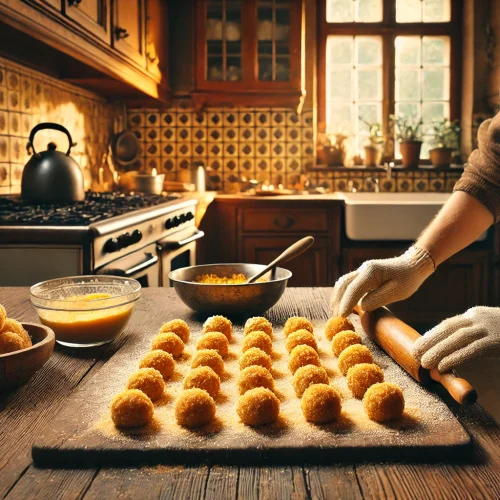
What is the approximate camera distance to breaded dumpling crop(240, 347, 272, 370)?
83 centimetres

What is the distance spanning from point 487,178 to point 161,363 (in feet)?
3.18

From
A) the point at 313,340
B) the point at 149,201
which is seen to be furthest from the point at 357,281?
the point at 149,201

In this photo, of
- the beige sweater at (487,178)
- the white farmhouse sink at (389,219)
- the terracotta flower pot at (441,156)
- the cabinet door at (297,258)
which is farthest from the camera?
the terracotta flower pot at (441,156)

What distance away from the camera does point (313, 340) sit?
0.93 m

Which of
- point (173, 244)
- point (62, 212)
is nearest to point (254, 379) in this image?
point (62, 212)


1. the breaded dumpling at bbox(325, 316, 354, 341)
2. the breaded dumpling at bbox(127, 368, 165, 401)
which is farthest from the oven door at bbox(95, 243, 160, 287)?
the breaded dumpling at bbox(127, 368, 165, 401)

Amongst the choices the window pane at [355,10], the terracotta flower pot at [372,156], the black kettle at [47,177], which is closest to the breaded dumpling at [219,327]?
the black kettle at [47,177]

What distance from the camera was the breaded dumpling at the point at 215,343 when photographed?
2.95ft

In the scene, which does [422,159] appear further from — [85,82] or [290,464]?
[290,464]

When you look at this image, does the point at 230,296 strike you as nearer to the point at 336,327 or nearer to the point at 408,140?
the point at 336,327

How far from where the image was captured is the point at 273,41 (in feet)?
12.9

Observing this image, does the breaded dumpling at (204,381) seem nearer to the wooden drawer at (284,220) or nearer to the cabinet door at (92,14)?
the cabinet door at (92,14)

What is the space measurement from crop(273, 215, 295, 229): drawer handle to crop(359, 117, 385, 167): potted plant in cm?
98

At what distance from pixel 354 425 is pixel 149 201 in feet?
7.63
